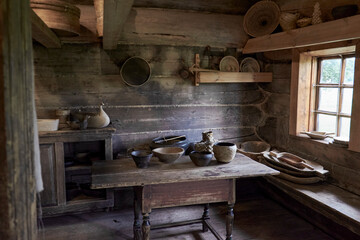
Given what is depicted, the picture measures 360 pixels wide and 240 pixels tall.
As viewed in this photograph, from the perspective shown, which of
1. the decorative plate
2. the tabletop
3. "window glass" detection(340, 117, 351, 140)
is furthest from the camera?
A: the decorative plate

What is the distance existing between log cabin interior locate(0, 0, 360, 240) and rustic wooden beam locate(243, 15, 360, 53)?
1cm

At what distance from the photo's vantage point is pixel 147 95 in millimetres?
3529

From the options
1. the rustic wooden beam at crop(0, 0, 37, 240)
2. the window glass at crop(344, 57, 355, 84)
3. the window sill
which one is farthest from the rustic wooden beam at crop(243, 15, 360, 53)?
the rustic wooden beam at crop(0, 0, 37, 240)

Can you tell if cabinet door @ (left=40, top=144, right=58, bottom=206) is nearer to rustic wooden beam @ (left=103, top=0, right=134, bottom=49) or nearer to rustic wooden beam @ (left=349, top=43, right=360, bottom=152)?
rustic wooden beam @ (left=103, top=0, right=134, bottom=49)

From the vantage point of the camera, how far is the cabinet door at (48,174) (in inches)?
117

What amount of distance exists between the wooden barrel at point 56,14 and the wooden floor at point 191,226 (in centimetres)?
186

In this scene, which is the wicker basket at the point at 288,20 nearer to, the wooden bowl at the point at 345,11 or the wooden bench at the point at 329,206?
the wooden bowl at the point at 345,11

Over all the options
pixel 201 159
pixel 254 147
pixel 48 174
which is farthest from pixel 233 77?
pixel 48 174

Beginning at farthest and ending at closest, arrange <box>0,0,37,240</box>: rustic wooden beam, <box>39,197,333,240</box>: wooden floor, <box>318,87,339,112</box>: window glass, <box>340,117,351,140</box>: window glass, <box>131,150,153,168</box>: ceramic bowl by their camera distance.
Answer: <box>318,87,339,112</box>: window glass → <box>340,117,351,140</box>: window glass → <box>39,197,333,240</box>: wooden floor → <box>131,150,153,168</box>: ceramic bowl → <box>0,0,37,240</box>: rustic wooden beam

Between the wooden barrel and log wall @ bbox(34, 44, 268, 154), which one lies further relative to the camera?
log wall @ bbox(34, 44, 268, 154)

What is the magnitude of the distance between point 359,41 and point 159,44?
2007 millimetres

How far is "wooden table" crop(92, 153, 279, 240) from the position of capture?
222cm

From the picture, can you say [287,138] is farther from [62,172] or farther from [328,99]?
[62,172]

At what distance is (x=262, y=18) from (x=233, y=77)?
31.6 inches
